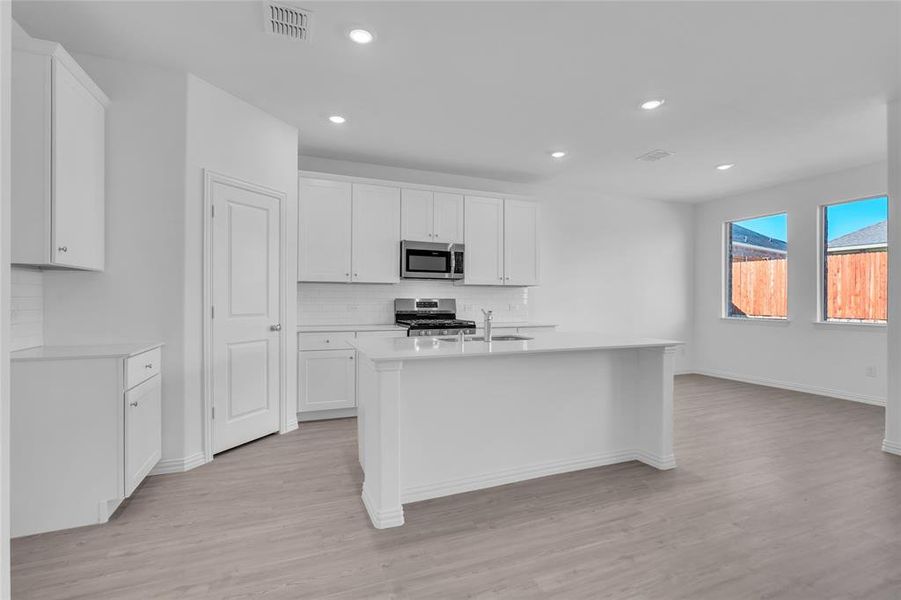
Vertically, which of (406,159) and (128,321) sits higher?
(406,159)

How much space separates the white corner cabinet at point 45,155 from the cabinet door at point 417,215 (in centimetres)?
276

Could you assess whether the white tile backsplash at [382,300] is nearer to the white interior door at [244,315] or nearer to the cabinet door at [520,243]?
the cabinet door at [520,243]

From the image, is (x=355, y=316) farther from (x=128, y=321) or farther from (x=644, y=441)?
(x=644, y=441)

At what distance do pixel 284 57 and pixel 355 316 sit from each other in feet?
8.85

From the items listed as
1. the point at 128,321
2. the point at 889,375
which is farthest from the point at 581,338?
the point at 128,321

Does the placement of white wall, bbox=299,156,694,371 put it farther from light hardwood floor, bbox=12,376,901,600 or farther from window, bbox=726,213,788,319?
light hardwood floor, bbox=12,376,901,600

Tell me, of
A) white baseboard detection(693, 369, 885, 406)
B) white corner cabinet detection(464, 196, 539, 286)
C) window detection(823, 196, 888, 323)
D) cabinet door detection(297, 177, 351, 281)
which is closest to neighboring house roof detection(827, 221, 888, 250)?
window detection(823, 196, 888, 323)

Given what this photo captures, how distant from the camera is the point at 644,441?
3146 millimetres

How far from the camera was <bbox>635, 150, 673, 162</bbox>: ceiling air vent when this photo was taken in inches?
177

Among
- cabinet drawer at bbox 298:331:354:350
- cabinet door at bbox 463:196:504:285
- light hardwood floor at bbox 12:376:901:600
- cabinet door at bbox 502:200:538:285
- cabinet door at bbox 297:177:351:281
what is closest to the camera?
light hardwood floor at bbox 12:376:901:600

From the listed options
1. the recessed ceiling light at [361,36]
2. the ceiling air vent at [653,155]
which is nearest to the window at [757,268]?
the ceiling air vent at [653,155]

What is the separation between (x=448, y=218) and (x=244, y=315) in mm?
2412

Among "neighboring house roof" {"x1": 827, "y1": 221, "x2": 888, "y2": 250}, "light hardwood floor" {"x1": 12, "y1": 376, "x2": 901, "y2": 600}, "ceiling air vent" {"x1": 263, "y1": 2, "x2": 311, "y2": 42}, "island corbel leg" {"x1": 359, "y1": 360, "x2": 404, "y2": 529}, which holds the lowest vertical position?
"light hardwood floor" {"x1": 12, "y1": 376, "x2": 901, "y2": 600}

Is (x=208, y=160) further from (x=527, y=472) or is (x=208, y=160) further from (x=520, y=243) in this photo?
(x=520, y=243)
